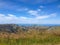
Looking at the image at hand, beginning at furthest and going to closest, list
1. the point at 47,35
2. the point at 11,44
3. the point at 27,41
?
1. the point at 47,35
2. the point at 27,41
3. the point at 11,44

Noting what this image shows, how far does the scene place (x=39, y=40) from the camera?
9109 millimetres

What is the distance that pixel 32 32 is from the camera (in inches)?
400

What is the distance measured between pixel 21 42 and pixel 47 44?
1430mm

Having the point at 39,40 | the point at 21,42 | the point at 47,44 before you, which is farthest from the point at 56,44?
the point at 21,42

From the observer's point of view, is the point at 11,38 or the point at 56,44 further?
the point at 11,38

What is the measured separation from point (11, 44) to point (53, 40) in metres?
2.63

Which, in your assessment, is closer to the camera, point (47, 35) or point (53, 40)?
point (53, 40)

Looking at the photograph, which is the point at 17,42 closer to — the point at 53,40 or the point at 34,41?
the point at 34,41

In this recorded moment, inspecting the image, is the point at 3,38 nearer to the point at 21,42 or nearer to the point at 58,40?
the point at 21,42

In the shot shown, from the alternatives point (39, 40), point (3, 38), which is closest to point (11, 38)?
point (3, 38)

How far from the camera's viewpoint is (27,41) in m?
8.73

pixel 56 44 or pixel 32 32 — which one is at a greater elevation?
pixel 32 32

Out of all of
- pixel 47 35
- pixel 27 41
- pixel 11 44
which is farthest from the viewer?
pixel 47 35

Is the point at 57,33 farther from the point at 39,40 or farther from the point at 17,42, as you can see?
the point at 17,42
